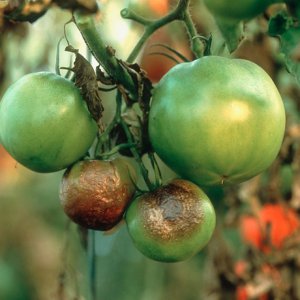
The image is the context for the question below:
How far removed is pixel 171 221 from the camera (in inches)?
50.6

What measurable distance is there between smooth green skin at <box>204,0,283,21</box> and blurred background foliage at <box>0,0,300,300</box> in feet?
0.75

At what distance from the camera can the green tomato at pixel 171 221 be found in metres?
1.27

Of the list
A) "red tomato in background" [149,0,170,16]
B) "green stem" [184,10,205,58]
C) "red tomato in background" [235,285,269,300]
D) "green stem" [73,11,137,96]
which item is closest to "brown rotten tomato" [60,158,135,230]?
"green stem" [73,11,137,96]

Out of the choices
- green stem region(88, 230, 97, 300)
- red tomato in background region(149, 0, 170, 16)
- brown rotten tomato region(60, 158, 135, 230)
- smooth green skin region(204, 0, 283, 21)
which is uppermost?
smooth green skin region(204, 0, 283, 21)

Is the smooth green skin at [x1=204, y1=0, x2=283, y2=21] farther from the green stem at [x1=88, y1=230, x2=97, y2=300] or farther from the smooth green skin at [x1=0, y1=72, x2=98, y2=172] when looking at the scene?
the green stem at [x1=88, y1=230, x2=97, y2=300]

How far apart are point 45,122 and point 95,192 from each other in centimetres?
16

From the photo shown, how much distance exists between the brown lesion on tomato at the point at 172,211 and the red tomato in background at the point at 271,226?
3.72ft

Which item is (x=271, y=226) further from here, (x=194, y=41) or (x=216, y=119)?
(x=216, y=119)

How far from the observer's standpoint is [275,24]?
3.53 ft

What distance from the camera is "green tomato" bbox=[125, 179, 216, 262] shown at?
1.27 meters

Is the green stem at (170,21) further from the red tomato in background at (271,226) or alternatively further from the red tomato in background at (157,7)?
the red tomato in background at (271,226)

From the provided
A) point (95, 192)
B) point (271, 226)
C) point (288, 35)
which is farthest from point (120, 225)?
point (271, 226)

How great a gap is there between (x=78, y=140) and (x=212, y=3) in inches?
16.9

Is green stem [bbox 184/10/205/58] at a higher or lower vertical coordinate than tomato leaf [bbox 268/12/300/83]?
lower
